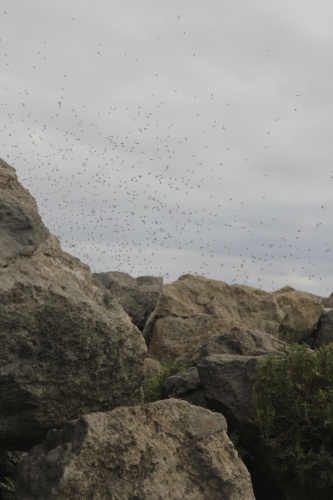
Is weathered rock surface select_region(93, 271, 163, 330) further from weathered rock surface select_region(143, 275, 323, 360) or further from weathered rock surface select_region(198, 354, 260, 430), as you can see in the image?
weathered rock surface select_region(198, 354, 260, 430)

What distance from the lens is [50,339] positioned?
955cm

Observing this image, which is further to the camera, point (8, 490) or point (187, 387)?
point (187, 387)

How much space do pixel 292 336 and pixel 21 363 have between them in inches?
796

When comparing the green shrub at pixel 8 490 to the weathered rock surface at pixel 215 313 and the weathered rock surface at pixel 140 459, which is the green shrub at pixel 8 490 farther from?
the weathered rock surface at pixel 215 313

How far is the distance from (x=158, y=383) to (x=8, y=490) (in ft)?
12.4

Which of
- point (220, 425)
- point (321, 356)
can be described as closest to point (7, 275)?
point (220, 425)

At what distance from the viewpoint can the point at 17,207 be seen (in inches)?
415

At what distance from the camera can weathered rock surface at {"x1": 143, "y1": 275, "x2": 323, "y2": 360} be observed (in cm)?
2061

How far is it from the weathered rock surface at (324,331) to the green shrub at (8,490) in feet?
61.3

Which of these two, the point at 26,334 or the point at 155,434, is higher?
the point at 26,334

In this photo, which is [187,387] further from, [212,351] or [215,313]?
[215,313]

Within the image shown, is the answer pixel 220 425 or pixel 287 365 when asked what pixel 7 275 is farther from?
pixel 287 365

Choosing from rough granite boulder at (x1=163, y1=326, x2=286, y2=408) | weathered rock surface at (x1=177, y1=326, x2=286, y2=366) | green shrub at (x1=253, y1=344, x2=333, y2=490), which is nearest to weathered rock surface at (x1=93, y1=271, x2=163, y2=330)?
rough granite boulder at (x1=163, y1=326, x2=286, y2=408)

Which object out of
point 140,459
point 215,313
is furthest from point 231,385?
point 215,313
